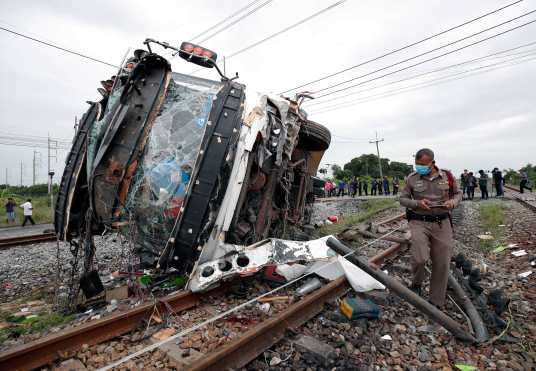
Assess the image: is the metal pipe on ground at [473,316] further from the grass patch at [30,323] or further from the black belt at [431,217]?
the grass patch at [30,323]

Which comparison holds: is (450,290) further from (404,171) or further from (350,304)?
(404,171)

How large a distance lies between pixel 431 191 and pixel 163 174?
3.14m

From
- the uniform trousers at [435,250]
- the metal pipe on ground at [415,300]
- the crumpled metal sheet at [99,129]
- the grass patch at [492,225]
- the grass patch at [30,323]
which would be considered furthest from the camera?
the grass patch at [492,225]

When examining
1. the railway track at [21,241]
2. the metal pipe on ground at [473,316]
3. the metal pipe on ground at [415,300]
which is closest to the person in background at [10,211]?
the railway track at [21,241]

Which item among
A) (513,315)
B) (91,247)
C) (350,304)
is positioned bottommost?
(513,315)

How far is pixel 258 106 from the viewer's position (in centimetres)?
409

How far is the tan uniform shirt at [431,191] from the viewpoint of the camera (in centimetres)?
356

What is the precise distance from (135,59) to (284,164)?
2.45 m

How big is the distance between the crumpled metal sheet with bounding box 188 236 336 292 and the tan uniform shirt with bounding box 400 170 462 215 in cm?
114

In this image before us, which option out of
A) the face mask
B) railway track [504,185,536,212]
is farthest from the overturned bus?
railway track [504,185,536,212]

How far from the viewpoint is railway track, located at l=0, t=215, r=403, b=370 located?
2322 mm

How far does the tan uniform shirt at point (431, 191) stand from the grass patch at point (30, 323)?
3.92 m

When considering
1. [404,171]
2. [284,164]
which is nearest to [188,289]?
[284,164]

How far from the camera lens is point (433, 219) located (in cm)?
359
